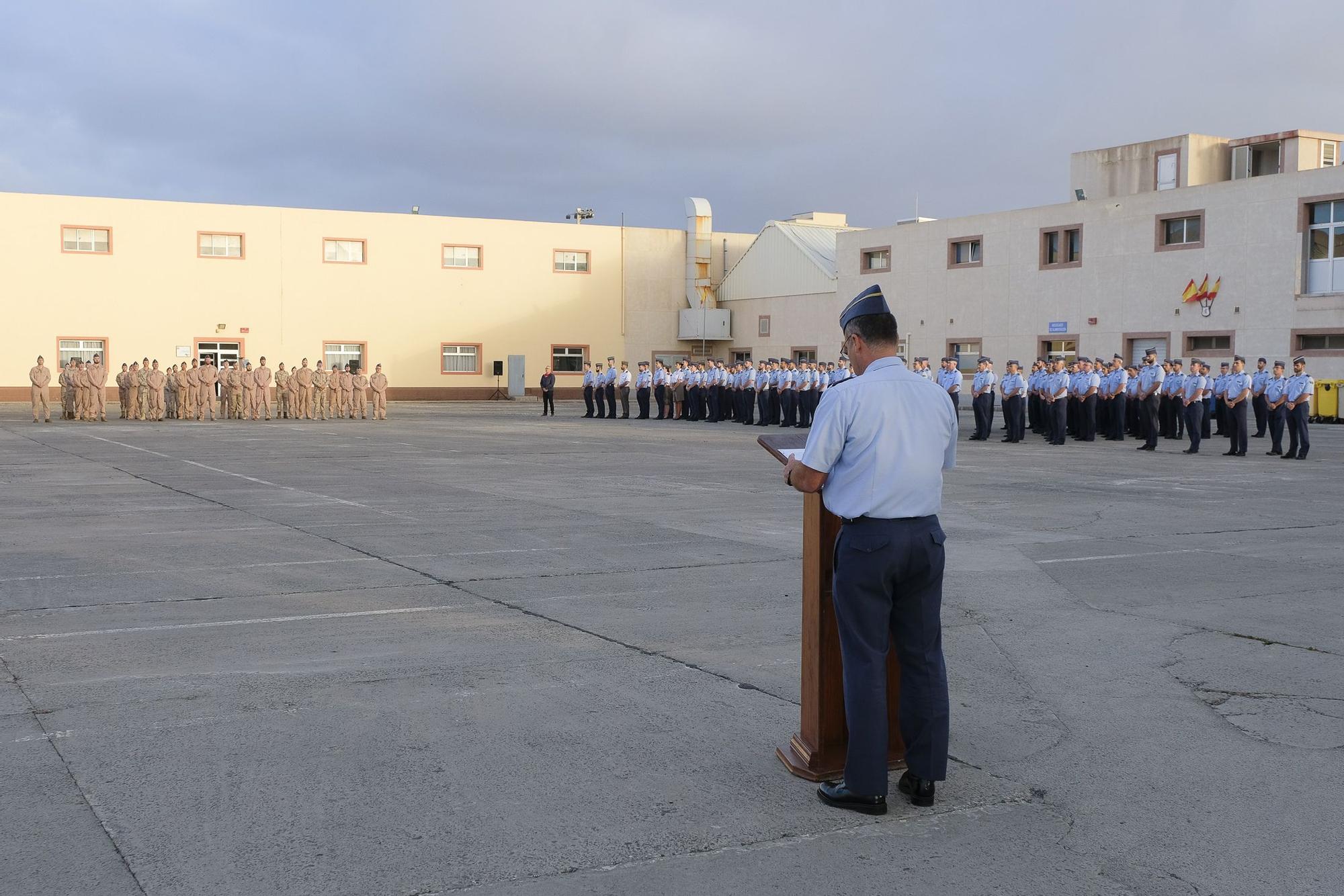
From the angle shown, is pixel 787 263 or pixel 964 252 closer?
pixel 964 252

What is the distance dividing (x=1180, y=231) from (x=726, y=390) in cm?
1486

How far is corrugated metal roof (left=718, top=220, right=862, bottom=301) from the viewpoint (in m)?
53.1

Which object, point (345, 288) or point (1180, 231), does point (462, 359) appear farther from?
point (1180, 231)

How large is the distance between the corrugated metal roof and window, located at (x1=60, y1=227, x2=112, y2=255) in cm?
2702

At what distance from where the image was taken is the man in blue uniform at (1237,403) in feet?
79.3

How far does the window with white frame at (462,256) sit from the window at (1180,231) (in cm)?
2926

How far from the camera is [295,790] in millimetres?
4770

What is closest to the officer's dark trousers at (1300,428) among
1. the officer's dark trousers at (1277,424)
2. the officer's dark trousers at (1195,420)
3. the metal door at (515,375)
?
the officer's dark trousers at (1277,424)

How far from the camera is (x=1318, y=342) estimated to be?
34969 mm

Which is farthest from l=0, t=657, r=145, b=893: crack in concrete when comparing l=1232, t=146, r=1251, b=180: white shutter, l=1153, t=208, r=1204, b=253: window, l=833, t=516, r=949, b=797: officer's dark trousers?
l=1232, t=146, r=1251, b=180: white shutter

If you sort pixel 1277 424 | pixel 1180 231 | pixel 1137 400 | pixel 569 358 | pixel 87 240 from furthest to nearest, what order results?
pixel 569 358
pixel 87 240
pixel 1180 231
pixel 1137 400
pixel 1277 424

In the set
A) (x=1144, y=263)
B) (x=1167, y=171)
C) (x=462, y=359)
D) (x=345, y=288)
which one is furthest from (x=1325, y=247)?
(x=345, y=288)

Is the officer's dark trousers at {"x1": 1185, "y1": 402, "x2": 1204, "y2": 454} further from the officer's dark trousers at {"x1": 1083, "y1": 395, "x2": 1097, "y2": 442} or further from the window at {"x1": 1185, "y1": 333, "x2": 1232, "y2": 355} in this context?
the window at {"x1": 1185, "y1": 333, "x2": 1232, "y2": 355}

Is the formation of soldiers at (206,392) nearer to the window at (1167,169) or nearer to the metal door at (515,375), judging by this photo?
the metal door at (515,375)
